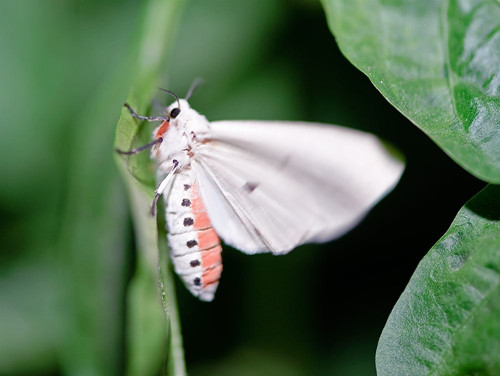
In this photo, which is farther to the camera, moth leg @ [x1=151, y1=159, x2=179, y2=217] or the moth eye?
the moth eye

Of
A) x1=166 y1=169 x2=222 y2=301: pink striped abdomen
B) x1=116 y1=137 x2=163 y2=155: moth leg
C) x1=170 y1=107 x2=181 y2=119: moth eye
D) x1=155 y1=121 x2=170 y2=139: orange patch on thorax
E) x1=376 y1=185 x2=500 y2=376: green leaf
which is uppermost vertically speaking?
x1=170 y1=107 x2=181 y2=119: moth eye

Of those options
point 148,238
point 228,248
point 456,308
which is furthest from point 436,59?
point 228,248

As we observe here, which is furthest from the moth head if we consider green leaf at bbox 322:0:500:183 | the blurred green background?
the blurred green background

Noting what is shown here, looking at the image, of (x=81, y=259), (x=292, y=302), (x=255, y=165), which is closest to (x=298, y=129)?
(x=255, y=165)

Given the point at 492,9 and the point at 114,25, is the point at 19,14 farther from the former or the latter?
the point at 492,9

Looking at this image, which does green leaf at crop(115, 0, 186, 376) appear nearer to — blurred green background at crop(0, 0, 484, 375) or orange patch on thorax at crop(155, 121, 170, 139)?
orange patch on thorax at crop(155, 121, 170, 139)

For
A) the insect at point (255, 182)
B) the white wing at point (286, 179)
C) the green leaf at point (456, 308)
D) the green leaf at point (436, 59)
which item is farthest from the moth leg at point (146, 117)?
the green leaf at point (456, 308)

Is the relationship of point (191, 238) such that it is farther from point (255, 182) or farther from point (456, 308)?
point (456, 308)

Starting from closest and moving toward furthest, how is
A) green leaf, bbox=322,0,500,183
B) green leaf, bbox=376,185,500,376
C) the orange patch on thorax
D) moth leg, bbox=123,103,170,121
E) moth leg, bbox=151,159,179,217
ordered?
green leaf, bbox=376,185,500,376 → green leaf, bbox=322,0,500,183 → moth leg, bbox=123,103,170,121 → moth leg, bbox=151,159,179,217 → the orange patch on thorax
